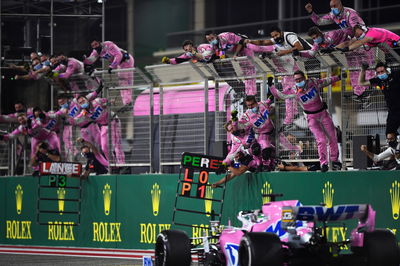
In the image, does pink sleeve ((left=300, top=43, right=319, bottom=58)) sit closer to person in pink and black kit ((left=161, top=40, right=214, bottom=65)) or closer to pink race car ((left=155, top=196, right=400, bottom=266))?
person in pink and black kit ((left=161, top=40, right=214, bottom=65))

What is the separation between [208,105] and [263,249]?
7.75 metres

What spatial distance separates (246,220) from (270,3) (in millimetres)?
26691

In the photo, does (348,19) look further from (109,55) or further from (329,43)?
(109,55)

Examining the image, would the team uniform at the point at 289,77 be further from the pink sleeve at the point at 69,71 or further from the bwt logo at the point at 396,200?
the pink sleeve at the point at 69,71

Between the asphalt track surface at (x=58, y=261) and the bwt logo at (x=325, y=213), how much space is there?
19.8 ft

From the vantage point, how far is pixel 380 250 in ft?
40.6

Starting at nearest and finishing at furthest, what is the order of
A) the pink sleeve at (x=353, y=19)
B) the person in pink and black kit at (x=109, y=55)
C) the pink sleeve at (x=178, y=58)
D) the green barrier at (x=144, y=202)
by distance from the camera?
the green barrier at (x=144, y=202) < the pink sleeve at (x=353, y=19) < the pink sleeve at (x=178, y=58) < the person in pink and black kit at (x=109, y=55)

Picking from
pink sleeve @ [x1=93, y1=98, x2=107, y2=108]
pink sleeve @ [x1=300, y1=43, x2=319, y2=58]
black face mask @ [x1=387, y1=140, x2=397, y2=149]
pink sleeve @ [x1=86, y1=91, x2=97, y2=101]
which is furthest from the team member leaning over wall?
pink sleeve @ [x1=86, y1=91, x2=97, y2=101]

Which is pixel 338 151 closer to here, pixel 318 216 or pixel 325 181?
pixel 325 181

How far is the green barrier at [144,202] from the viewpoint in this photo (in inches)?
657

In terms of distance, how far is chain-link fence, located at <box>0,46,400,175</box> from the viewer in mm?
17375

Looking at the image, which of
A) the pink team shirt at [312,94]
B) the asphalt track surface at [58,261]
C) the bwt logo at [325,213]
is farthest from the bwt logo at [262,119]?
the bwt logo at [325,213]

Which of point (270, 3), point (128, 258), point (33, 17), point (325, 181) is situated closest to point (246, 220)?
point (325, 181)

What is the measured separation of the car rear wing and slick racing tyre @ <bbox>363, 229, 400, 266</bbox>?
35 centimetres
